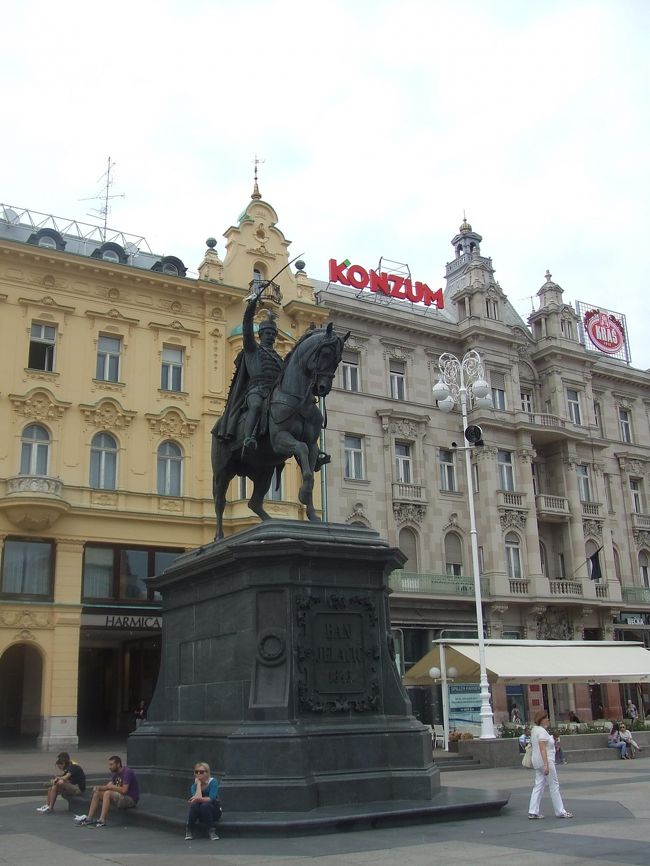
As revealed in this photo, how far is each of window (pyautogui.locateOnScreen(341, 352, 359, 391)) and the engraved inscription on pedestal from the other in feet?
95.7

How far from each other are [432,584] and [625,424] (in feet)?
60.2

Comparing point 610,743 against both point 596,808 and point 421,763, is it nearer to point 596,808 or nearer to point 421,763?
point 596,808

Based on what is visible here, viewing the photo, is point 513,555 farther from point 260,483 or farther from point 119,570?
point 260,483

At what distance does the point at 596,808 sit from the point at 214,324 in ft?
91.7

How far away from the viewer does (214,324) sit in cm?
3803

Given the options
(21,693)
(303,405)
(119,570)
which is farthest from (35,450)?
(303,405)

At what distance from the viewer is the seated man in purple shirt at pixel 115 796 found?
12.2m

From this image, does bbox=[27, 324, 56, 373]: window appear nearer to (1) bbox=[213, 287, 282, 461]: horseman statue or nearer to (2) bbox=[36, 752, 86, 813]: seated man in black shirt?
(1) bbox=[213, 287, 282, 461]: horseman statue

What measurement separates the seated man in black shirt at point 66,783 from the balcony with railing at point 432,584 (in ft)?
83.5

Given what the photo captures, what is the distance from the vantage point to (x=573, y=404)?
160 ft

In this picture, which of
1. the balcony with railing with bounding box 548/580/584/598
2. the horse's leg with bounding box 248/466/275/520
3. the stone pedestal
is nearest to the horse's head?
the horse's leg with bounding box 248/466/275/520

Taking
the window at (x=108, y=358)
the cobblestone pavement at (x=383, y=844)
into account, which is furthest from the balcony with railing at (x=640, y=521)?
the cobblestone pavement at (x=383, y=844)

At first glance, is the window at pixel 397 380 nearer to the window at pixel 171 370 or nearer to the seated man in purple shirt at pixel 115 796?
the window at pixel 171 370

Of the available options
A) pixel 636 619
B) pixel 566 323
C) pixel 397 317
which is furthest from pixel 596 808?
pixel 566 323
